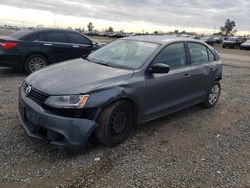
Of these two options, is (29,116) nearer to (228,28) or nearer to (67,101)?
(67,101)

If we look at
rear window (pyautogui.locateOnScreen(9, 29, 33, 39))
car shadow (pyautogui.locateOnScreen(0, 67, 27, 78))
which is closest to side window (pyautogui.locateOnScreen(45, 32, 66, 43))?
rear window (pyautogui.locateOnScreen(9, 29, 33, 39))

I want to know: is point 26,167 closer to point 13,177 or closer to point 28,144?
point 13,177

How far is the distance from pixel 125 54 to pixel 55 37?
16.3 ft

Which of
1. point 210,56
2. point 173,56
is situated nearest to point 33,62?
point 173,56

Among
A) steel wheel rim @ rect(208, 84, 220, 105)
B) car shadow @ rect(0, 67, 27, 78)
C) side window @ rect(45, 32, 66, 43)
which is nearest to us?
steel wheel rim @ rect(208, 84, 220, 105)

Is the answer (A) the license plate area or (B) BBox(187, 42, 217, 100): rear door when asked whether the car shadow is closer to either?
(A) the license plate area

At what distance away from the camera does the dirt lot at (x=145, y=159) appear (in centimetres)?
336

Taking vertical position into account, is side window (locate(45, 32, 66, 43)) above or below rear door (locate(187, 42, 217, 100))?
above

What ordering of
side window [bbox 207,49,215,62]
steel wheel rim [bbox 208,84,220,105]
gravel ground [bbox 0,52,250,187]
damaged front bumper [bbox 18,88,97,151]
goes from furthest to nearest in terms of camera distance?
steel wheel rim [bbox 208,84,220,105]
side window [bbox 207,49,215,62]
damaged front bumper [bbox 18,88,97,151]
gravel ground [bbox 0,52,250,187]

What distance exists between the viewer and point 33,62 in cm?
874

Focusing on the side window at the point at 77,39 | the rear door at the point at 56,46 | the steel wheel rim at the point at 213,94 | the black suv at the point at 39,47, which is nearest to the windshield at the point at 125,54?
the steel wheel rim at the point at 213,94

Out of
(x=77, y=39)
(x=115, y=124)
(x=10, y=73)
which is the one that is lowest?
(x=10, y=73)

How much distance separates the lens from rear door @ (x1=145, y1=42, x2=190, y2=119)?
4.55 meters

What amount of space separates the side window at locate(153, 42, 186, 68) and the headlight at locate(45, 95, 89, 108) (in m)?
1.55
